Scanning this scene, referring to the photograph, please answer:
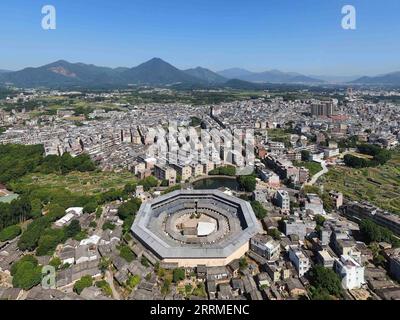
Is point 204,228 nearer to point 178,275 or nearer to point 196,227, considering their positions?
point 196,227

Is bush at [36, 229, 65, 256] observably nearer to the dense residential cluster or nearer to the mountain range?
the dense residential cluster

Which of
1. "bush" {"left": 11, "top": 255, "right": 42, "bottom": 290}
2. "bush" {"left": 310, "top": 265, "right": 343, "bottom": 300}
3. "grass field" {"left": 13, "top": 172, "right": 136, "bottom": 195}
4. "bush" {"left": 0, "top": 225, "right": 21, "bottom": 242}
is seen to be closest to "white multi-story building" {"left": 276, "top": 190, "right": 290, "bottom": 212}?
"bush" {"left": 310, "top": 265, "right": 343, "bottom": 300}

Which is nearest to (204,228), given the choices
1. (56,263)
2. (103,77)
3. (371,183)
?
(56,263)

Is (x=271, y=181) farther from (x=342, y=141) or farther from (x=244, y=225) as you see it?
(x=342, y=141)

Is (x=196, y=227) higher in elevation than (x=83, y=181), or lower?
lower

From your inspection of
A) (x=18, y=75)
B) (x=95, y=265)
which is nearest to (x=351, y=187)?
(x=95, y=265)

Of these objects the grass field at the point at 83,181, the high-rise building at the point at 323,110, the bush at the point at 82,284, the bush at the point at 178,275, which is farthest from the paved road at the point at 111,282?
the high-rise building at the point at 323,110

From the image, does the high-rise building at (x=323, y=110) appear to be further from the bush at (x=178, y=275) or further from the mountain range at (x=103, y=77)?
the mountain range at (x=103, y=77)
